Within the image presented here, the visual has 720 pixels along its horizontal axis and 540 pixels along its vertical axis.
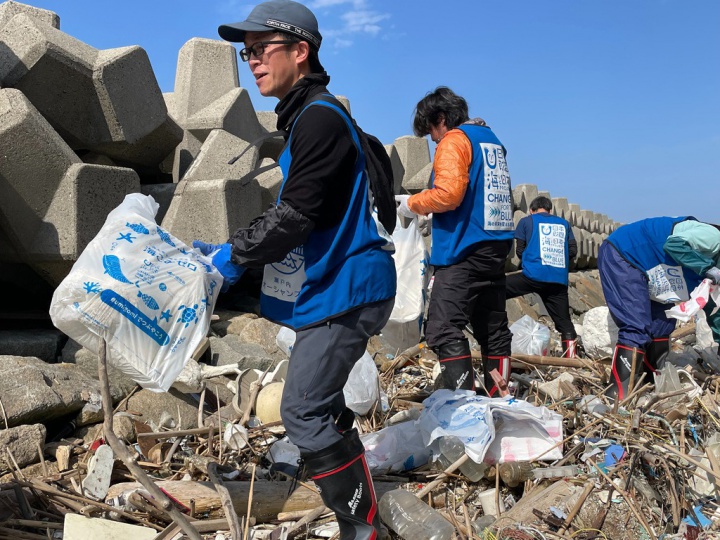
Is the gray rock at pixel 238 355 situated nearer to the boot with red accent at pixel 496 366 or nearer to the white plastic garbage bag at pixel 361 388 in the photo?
the white plastic garbage bag at pixel 361 388

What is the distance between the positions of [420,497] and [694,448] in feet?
4.90

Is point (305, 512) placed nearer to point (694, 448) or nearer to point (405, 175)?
point (694, 448)

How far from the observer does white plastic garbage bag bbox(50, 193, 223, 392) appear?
95.6 inches

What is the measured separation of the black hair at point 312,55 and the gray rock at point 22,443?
6.89ft

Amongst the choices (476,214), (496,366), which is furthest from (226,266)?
(496,366)

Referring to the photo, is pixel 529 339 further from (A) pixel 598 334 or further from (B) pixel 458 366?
(B) pixel 458 366

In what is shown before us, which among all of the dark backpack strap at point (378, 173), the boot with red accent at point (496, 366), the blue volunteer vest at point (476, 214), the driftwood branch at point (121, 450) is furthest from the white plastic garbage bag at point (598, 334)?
the driftwood branch at point (121, 450)

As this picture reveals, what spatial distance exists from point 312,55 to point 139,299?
1064mm

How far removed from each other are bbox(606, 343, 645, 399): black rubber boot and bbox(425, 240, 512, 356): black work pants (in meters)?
0.87

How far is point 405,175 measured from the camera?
909cm

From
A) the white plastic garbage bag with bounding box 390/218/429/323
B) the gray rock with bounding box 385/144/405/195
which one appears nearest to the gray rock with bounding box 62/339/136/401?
the white plastic garbage bag with bounding box 390/218/429/323

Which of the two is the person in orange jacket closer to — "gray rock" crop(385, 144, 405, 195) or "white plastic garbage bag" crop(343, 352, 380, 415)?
"white plastic garbage bag" crop(343, 352, 380, 415)

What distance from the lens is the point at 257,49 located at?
249 cm

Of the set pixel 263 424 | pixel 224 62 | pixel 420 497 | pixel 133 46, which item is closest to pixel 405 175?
pixel 224 62
